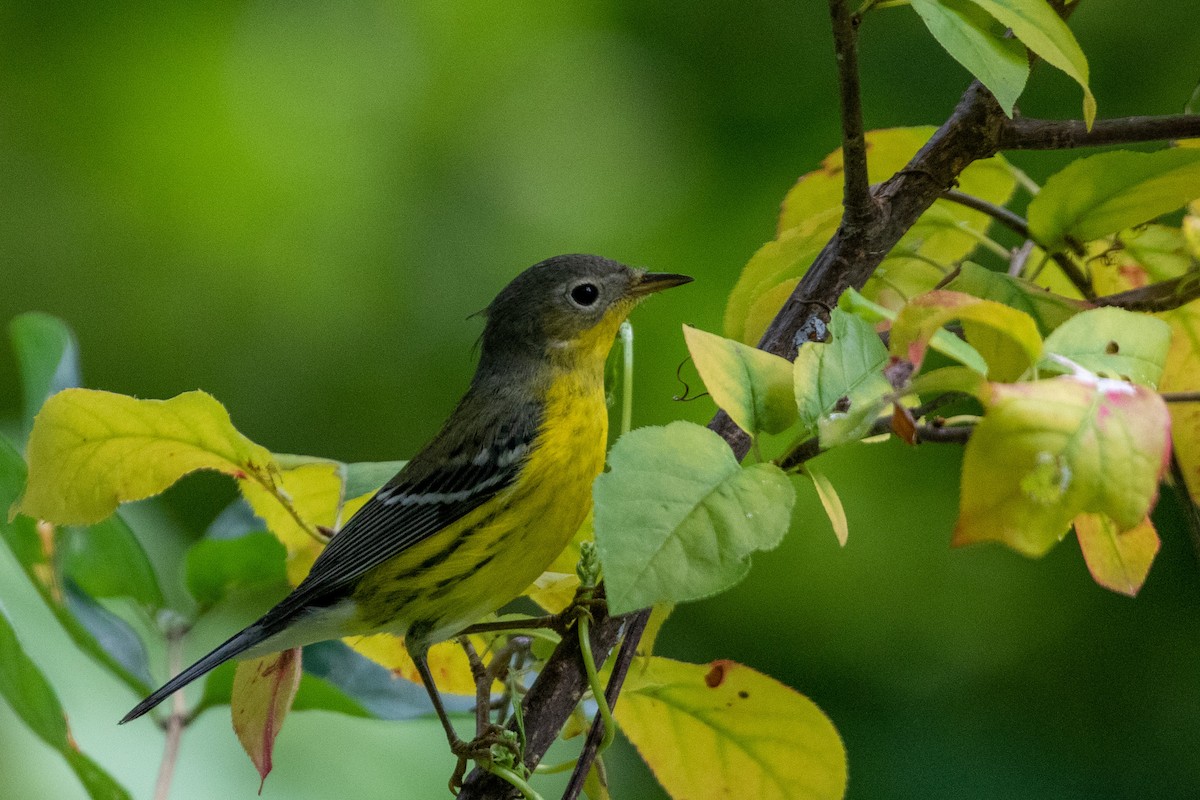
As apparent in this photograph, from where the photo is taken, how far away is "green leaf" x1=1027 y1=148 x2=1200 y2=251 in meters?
1.28

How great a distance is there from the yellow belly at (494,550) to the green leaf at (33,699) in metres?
0.63

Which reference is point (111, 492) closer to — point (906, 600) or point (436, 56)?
point (906, 600)

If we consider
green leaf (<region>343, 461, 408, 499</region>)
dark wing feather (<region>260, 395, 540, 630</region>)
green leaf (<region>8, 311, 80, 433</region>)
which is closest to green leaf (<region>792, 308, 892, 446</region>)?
green leaf (<region>343, 461, 408, 499</region>)

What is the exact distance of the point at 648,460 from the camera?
869 mm

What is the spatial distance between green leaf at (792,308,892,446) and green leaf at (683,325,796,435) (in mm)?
50

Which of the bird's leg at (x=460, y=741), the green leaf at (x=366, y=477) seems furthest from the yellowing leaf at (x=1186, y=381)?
the green leaf at (x=366, y=477)

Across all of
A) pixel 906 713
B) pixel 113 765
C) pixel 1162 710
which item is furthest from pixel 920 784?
pixel 113 765

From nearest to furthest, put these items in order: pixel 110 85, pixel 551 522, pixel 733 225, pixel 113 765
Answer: pixel 113 765, pixel 551 522, pixel 733 225, pixel 110 85

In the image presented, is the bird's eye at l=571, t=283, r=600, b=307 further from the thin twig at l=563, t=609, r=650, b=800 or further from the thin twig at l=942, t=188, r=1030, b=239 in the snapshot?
the thin twig at l=563, t=609, r=650, b=800

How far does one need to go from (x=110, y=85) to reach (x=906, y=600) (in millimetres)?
2478

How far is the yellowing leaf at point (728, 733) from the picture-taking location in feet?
4.26

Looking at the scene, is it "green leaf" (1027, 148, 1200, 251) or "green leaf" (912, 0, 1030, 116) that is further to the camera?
"green leaf" (1027, 148, 1200, 251)

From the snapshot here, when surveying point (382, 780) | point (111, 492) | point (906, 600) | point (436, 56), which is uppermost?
point (436, 56)

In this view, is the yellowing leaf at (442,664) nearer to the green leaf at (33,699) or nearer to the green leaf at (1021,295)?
the green leaf at (33,699)
